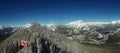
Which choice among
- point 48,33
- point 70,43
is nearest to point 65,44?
point 70,43

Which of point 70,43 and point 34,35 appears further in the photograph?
point 70,43

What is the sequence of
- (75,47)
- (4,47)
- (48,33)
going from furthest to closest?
(75,47)
(48,33)
(4,47)

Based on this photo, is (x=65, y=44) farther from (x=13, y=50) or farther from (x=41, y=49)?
(x=13, y=50)

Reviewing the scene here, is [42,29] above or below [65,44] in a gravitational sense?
above

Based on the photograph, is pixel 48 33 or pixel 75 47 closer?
pixel 48 33

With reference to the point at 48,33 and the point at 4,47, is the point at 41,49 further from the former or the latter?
the point at 4,47

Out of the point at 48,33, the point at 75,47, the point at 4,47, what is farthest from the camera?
the point at 75,47

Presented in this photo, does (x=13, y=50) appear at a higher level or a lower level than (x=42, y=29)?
lower

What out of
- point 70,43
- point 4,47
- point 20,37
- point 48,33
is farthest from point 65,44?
point 4,47

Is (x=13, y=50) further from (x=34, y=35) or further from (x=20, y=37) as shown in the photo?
(x=34, y=35)
